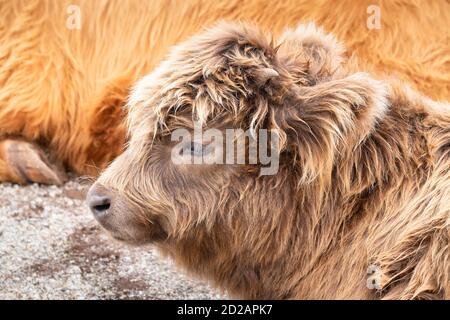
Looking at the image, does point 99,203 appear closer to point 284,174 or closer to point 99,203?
point 99,203

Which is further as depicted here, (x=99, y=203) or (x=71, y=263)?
(x=71, y=263)

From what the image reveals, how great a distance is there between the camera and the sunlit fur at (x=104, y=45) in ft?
18.7

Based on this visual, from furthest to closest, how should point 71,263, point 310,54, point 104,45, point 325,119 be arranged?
point 104,45 → point 71,263 → point 310,54 → point 325,119

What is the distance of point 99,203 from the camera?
3846 millimetres

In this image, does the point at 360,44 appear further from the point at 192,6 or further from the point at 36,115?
the point at 36,115

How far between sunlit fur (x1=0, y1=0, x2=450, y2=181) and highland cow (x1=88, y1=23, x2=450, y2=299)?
1.83 m

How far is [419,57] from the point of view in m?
5.66

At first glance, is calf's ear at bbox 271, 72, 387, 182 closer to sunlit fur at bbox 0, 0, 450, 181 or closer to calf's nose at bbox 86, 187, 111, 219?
calf's nose at bbox 86, 187, 111, 219

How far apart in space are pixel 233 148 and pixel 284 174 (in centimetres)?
25

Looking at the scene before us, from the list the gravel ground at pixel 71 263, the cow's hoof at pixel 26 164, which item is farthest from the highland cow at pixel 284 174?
the cow's hoof at pixel 26 164

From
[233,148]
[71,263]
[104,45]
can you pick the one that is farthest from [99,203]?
[104,45]

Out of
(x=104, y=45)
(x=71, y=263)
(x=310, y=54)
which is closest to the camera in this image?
(x=310, y=54)

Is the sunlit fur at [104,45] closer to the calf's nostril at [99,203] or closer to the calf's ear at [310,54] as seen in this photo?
the calf's ear at [310,54]

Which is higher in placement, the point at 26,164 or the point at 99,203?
the point at 99,203
